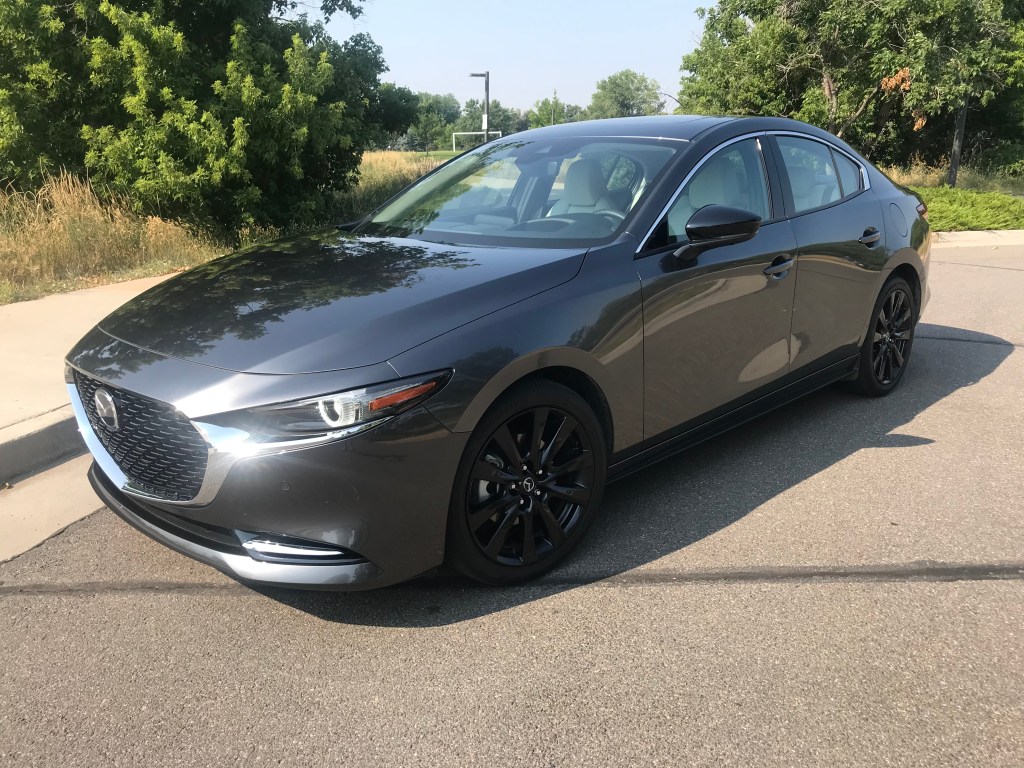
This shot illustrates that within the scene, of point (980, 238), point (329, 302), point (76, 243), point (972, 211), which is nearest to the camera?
point (329, 302)

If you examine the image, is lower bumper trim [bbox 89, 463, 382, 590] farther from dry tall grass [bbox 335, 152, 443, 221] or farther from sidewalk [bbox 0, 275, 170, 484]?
dry tall grass [bbox 335, 152, 443, 221]

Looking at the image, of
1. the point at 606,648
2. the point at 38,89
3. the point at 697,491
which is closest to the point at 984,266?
the point at 697,491

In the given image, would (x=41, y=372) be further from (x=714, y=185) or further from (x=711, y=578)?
(x=711, y=578)

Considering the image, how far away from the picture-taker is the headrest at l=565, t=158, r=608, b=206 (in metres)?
3.90

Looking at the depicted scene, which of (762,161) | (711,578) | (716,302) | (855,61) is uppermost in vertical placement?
(855,61)

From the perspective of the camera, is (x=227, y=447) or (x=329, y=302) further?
(x=329, y=302)

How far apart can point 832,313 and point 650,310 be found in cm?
165

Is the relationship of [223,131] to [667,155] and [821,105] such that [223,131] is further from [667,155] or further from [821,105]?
[821,105]

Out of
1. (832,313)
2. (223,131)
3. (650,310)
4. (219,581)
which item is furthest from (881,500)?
(223,131)

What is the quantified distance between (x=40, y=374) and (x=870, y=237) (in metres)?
5.20

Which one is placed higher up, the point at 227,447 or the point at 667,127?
the point at 667,127

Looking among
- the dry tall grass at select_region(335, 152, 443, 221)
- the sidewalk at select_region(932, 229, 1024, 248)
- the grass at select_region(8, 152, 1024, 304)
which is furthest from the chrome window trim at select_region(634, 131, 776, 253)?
the sidewalk at select_region(932, 229, 1024, 248)

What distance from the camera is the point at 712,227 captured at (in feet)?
11.8

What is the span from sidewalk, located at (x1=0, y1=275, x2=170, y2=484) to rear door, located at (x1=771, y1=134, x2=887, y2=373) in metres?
3.96
